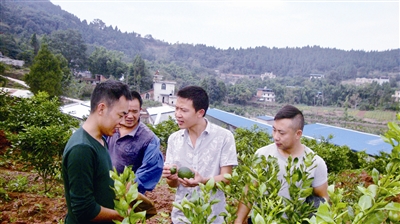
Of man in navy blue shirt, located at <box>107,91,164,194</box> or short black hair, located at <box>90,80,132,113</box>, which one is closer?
short black hair, located at <box>90,80,132,113</box>

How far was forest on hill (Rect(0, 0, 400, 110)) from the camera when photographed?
38.2 m

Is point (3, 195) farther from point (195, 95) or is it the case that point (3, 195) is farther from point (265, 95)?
point (265, 95)

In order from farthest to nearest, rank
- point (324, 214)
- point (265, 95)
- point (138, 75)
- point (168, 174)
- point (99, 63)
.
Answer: point (265, 95) → point (99, 63) → point (138, 75) → point (168, 174) → point (324, 214)

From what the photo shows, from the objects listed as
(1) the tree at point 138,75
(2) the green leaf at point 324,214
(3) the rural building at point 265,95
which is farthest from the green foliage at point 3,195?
(3) the rural building at point 265,95

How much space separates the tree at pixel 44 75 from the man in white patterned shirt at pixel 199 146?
21.6 m

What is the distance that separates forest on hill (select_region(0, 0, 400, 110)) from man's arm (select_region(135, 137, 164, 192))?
26.5 metres

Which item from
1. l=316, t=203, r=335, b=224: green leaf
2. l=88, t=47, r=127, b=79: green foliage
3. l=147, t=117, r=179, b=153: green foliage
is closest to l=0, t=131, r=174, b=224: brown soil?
l=147, t=117, r=179, b=153: green foliage

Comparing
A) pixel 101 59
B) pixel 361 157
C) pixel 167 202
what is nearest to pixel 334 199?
pixel 167 202

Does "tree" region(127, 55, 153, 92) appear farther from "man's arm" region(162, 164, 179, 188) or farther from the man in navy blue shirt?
"man's arm" region(162, 164, 179, 188)

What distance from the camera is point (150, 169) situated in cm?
223

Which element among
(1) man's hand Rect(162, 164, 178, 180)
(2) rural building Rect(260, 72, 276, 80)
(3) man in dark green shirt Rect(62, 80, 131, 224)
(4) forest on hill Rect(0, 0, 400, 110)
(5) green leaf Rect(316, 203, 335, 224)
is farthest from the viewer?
(2) rural building Rect(260, 72, 276, 80)

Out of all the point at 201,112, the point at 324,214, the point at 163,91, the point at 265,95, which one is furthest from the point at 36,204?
the point at 265,95

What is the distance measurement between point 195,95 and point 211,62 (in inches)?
2574

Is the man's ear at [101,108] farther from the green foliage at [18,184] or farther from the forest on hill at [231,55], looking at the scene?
the forest on hill at [231,55]
